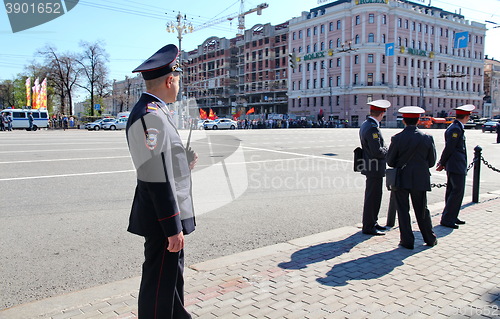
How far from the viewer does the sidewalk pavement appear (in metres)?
3.38

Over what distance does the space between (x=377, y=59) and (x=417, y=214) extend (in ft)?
236

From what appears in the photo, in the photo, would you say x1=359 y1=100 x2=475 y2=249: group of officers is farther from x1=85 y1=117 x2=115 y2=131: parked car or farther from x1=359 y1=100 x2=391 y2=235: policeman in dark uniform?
x1=85 y1=117 x2=115 y2=131: parked car

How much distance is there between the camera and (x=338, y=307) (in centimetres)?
347

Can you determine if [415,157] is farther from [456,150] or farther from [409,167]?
[456,150]

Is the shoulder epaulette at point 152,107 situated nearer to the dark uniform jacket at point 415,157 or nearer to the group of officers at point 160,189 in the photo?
the group of officers at point 160,189

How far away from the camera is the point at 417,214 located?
5.23 m

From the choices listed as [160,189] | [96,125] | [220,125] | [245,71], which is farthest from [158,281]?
[245,71]

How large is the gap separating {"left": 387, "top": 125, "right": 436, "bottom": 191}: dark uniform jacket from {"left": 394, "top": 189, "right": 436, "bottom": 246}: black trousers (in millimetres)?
131

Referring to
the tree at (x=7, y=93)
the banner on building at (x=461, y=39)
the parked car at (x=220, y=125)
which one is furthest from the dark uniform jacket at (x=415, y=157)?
the tree at (x=7, y=93)

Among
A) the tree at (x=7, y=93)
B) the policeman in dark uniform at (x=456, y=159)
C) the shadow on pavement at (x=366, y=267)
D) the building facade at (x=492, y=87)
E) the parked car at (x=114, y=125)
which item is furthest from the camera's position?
the building facade at (x=492, y=87)

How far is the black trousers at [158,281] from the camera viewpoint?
2652 mm

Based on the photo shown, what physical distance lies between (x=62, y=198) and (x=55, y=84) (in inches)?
2496

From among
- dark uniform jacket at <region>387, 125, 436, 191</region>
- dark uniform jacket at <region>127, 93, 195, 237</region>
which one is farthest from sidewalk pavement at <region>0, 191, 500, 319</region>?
dark uniform jacket at <region>127, 93, 195, 237</region>

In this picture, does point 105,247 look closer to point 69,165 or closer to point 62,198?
point 62,198
